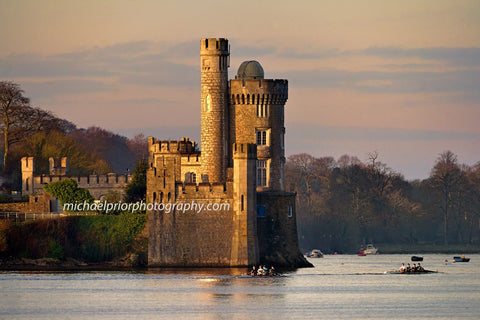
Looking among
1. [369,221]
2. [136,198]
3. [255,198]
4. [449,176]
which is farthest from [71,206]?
[449,176]

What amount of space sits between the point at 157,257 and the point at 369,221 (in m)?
58.6

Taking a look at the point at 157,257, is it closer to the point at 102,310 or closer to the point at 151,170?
the point at 151,170

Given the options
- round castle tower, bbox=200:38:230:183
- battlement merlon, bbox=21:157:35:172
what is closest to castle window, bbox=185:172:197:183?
round castle tower, bbox=200:38:230:183

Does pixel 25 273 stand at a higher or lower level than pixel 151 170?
lower

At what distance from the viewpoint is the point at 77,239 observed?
12600 cm

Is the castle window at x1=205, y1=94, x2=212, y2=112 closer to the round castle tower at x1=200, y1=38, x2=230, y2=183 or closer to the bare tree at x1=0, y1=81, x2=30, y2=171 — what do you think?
the round castle tower at x1=200, y1=38, x2=230, y2=183

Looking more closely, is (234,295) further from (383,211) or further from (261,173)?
(383,211)

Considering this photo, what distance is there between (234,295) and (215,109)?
75.2ft

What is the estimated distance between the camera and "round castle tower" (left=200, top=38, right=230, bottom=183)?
12750 cm

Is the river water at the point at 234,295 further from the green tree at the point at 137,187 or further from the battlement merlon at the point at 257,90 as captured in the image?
the battlement merlon at the point at 257,90

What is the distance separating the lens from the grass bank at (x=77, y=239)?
410 ft

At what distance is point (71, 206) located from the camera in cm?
13200

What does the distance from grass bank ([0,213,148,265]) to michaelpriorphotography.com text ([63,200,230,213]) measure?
Answer: 5.73 ft

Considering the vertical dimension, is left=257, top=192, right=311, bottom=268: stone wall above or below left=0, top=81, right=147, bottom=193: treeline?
below
